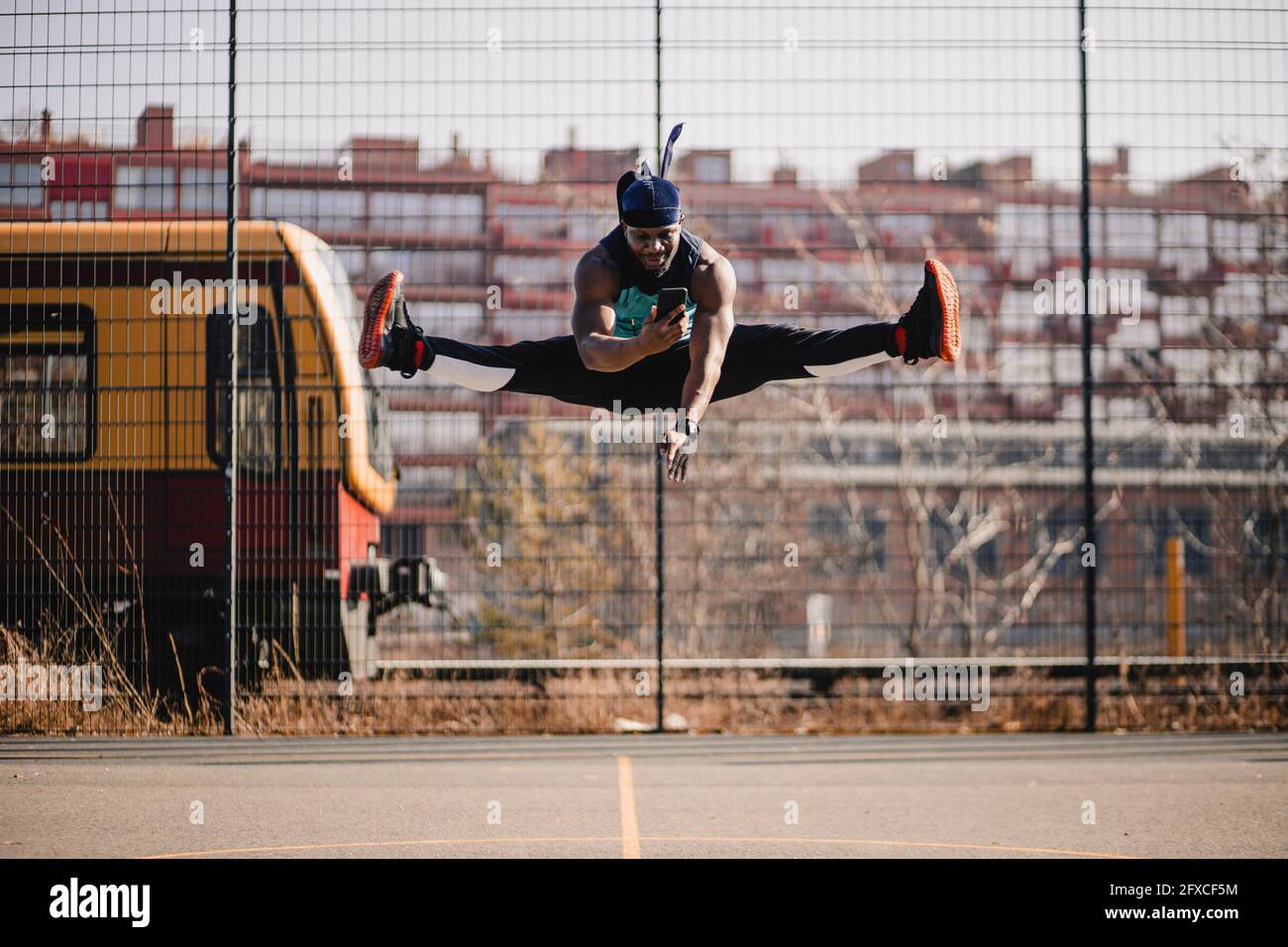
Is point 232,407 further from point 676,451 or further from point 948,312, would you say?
point 676,451

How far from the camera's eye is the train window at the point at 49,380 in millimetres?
11703

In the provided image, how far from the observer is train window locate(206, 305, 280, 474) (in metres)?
11.6

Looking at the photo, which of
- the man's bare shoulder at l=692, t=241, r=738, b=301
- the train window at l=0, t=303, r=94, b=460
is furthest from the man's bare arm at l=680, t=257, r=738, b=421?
the train window at l=0, t=303, r=94, b=460

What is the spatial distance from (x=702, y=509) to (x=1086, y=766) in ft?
45.3

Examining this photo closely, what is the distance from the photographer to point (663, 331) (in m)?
3.66

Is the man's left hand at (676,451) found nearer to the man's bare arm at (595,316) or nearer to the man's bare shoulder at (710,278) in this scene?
the man's bare arm at (595,316)

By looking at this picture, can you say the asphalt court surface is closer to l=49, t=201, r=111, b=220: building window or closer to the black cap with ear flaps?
the black cap with ear flaps

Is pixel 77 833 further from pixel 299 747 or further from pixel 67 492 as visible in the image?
pixel 67 492

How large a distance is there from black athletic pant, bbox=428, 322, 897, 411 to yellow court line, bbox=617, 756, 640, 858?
125 inches

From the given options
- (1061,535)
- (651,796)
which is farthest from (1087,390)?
(1061,535)

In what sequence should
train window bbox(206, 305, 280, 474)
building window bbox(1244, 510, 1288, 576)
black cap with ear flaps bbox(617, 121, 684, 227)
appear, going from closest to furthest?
black cap with ear flaps bbox(617, 121, 684, 227) → train window bbox(206, 305, 280, 474) → building window bbox(1244, 510, 1288, 576)

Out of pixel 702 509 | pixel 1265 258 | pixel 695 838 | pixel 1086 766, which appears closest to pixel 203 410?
pixel 695 838

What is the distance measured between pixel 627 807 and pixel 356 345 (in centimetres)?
559
